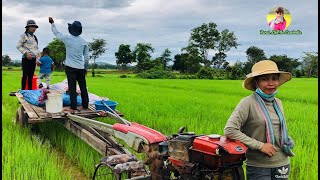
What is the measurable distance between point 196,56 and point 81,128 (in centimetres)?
4452

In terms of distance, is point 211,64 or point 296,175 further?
point 211,64

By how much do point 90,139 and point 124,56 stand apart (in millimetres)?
52674

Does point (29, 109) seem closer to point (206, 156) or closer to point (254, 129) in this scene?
point (206, 156)

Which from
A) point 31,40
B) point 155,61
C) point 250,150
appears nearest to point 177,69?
point 155,61

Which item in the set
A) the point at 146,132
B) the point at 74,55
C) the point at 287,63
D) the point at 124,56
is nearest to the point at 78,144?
the point at 74,55

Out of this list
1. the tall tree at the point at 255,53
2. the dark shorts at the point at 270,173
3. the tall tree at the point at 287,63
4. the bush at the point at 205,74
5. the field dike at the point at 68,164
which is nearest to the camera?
the dark shorts at the point at 270,173

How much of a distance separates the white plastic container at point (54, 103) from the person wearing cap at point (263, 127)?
299 cm

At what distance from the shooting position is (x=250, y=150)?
Answer: 8.03ft

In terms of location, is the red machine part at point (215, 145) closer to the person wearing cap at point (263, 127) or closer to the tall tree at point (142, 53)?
the person wearing cap at point (263, 127)

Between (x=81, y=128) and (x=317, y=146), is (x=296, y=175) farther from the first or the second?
(x=81, y=128)

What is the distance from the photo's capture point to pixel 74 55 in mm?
5066

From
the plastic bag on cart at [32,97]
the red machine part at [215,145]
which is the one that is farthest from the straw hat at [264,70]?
the plastic bag on cart at [32,97]

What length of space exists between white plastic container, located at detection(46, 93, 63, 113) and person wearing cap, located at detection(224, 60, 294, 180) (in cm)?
299

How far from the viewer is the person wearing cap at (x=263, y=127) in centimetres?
238
